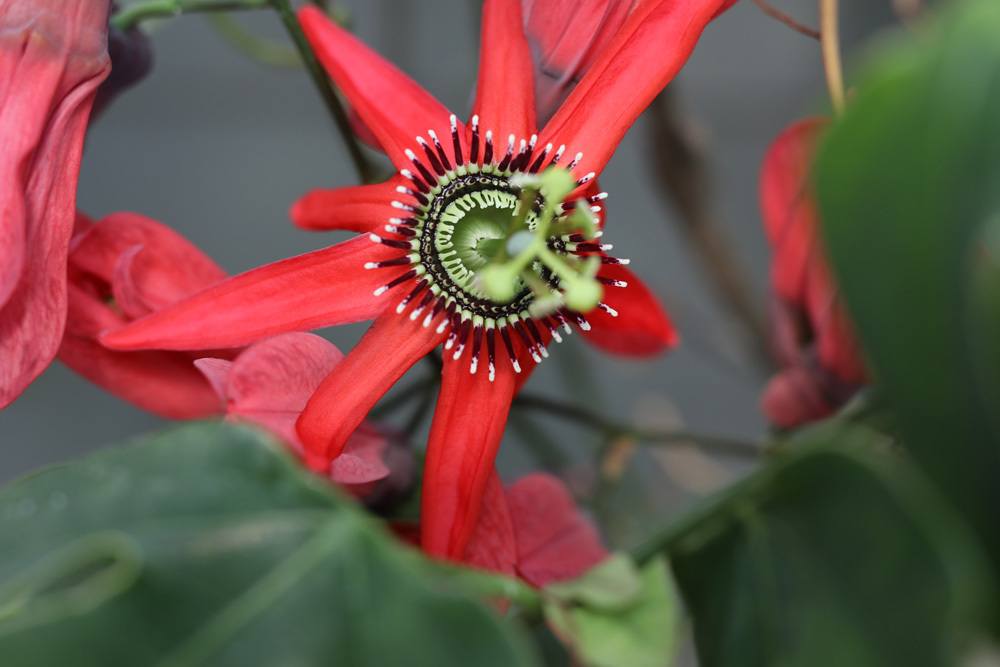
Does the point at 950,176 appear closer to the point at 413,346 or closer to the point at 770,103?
the point at 413,346

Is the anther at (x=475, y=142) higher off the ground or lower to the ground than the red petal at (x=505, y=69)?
lower

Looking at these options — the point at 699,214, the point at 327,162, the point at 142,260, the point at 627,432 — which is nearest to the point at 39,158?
the point at 142,260

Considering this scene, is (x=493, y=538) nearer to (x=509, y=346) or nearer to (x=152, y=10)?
(x=509, y=346)

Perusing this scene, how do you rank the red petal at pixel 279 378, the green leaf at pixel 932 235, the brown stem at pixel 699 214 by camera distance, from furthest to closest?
the brown stem at pixel 699 214
the red petal at pixel 279 378
the green leaf at pixel 932 235

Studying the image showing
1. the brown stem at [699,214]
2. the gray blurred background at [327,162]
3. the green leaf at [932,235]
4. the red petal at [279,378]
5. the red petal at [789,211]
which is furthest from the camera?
the gray blurred background at [327,162]

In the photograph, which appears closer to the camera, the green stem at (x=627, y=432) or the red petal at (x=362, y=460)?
the red petal at (x=362, y=460)

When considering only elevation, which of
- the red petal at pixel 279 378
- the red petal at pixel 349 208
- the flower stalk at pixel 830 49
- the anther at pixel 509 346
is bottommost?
the red petal at pixel 279 378

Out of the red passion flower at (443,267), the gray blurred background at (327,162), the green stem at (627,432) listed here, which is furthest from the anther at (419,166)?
the gray blurred background at (327,162)

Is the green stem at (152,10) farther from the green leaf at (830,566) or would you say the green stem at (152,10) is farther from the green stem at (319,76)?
the green leaf at (830,566)

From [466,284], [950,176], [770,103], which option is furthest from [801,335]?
[770,103]
